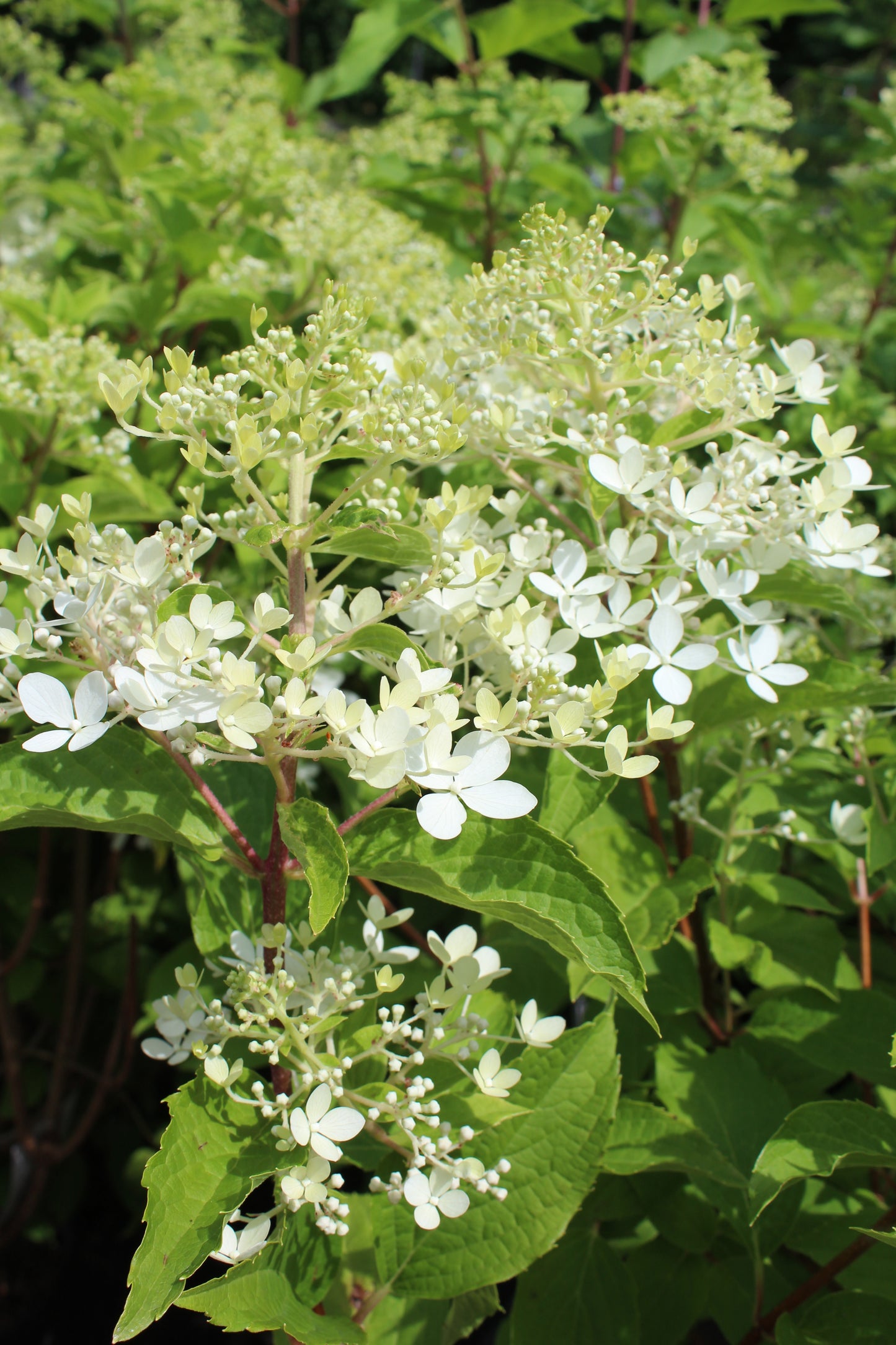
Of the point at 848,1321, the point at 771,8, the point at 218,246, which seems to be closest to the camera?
the point at 848,1321

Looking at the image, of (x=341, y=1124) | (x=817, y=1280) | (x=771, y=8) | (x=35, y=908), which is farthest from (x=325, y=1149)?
(x=771, y=8)

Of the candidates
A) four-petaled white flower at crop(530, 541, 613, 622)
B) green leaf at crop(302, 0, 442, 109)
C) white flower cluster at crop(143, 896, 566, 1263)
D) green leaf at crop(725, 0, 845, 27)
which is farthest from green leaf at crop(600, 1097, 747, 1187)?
green leaf at crop(725, 0, 845, 27)

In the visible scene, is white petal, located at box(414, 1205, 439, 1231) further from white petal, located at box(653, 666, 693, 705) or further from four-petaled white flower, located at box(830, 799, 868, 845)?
four-petaled white flower, located at box(830, 799, 868, 845)

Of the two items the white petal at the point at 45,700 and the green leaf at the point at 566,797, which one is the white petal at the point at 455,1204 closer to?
the green leaf at the point at 566,797

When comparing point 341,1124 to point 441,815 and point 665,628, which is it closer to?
point 441,815

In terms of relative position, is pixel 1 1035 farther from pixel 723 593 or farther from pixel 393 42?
pixel 393 42

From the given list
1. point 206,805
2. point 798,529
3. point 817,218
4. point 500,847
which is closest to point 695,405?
point 798,529
